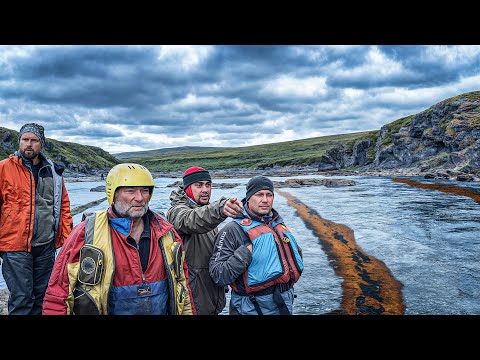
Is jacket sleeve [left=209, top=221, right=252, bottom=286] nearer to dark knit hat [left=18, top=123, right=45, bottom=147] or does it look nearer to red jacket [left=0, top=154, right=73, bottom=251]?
red jacket [left=0, top=154, right=73, bottom=251]

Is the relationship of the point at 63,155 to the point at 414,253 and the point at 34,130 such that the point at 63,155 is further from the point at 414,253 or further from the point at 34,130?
the point at 34,130

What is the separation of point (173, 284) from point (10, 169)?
3.10 metres

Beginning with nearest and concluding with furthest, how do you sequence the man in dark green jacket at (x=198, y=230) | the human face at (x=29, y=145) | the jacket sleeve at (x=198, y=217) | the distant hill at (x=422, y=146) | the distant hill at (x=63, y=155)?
the jacket sleeve at (x=198, y=217), the man in dark green jacket at (x=198, y=230), the human face at (x=29, y=145), the distant hill at (x=422, y=146), the distant hill at (x=63, y=155)

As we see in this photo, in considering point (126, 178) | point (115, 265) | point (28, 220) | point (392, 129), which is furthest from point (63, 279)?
point (392, 129)

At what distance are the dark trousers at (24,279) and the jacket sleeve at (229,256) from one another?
8.54ft

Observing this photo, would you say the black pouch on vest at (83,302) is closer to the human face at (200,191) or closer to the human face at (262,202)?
the human face at (200,191)

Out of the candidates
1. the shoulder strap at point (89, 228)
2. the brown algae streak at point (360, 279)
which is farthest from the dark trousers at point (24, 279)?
the brown algae streak at point (360, 279)

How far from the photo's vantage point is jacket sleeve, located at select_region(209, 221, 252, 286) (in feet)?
12.5

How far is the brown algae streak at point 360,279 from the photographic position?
22.8 feet

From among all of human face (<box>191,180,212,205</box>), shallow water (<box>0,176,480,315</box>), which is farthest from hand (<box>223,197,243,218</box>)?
shallow water (<box>0,176,480,315</box>)

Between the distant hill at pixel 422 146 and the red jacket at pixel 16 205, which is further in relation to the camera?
the distant hill at pixel 422 146

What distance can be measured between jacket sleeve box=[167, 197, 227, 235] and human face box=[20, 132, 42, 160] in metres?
2.23
